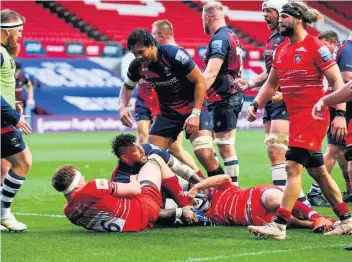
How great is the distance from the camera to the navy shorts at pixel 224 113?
10211 millimetres

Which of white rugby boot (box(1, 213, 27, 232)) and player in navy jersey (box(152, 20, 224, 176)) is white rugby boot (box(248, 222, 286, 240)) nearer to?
player in navy jersey (box(152, 20, 224, 176))

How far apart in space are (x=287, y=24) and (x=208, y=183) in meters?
1.76

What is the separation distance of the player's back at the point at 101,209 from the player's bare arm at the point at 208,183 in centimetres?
62

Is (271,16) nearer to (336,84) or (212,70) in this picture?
(212,70)

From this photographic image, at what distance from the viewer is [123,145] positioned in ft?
27.2

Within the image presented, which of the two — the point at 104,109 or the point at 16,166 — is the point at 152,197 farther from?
the point at 104,109

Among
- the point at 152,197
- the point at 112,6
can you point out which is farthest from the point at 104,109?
the point at 152,197

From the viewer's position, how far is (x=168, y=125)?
9297 millimetres

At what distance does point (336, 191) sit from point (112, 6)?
30.4 metres

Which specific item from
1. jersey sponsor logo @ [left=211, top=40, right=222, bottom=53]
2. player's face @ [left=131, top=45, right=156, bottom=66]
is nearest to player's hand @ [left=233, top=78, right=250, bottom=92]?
jersey sponsor logo @ [left=211, top=40, right=222, bottom=53]

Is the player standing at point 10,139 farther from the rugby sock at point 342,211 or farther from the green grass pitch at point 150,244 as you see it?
the rugby sock at point 342,211

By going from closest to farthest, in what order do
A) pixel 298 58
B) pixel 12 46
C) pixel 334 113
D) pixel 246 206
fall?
pixel 298 58 < pixel 246 206 < pixel 12 46 < pixel 334 113

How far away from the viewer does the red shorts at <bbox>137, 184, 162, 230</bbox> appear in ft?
26.5

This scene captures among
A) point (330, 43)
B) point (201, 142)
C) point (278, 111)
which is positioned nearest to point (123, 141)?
point (201, 142)
